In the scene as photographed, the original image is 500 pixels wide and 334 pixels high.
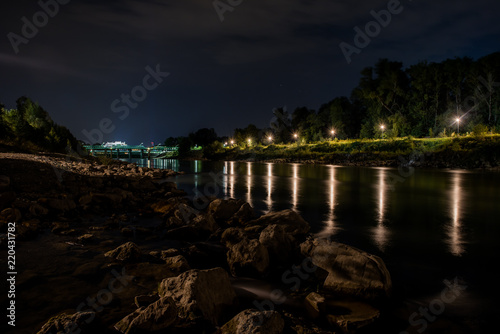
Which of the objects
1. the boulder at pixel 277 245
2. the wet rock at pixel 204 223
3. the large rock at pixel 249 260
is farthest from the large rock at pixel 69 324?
the wet rock at pixel 204 223

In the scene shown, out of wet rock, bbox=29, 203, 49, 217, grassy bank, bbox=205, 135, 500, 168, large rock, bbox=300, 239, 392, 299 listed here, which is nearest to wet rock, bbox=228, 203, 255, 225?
large rock, bbox=300, 239, 392, 299

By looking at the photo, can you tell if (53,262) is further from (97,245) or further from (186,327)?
(186,327)

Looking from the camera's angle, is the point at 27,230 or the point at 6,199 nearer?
the point at 27,230

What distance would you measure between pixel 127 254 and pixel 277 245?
12.8ft

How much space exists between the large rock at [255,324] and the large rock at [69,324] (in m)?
2.22

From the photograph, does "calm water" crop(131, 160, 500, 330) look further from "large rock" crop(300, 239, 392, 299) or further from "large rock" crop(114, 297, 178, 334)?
"large rock" crop(114, 297, 178, 334)

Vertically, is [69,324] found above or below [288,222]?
below

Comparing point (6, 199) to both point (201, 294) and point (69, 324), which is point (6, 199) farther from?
point (201, 294)

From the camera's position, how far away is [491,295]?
6.20 m

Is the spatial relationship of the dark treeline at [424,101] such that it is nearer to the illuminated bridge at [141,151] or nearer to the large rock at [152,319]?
the large rock at [152,319]

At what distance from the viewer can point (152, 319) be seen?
4441mm

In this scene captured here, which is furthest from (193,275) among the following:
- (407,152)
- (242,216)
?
(407,152)

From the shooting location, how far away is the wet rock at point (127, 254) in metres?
7.36

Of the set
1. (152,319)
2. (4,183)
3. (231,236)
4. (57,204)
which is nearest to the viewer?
(152,319)
